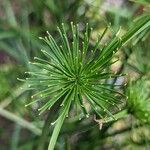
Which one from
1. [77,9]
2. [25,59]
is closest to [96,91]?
[25,59]

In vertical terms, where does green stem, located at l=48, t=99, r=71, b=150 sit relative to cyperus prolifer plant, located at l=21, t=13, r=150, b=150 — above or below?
below

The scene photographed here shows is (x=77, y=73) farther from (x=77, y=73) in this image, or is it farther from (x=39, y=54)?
(x=39, y=54)

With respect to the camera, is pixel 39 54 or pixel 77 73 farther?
pixel 39 54

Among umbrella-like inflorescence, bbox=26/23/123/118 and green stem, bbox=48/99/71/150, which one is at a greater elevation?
umbrella-like inflorescence, bbox=26/23/123/118

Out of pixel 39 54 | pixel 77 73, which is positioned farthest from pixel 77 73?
pixel 39 54

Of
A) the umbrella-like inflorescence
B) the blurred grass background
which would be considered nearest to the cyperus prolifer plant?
the umbrella-like inflorescence

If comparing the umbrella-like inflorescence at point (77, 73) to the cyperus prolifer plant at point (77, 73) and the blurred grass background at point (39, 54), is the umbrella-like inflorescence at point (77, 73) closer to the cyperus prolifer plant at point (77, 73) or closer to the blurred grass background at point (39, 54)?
the cyperus prolifer plant at point (77, 73)

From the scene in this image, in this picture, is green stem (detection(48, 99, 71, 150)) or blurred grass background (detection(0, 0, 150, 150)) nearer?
green stem (detection(48, 99, 71, 150))

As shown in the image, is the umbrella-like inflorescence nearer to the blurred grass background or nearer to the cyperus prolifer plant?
the cyperus prolifer plant

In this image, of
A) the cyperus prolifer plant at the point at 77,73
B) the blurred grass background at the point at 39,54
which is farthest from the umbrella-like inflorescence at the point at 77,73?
the blurred grass background at the point at 39,54

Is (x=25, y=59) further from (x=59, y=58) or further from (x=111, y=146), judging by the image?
(x=111, y=146)

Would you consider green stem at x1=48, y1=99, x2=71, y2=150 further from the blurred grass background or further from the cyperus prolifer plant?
the blurred grass background
